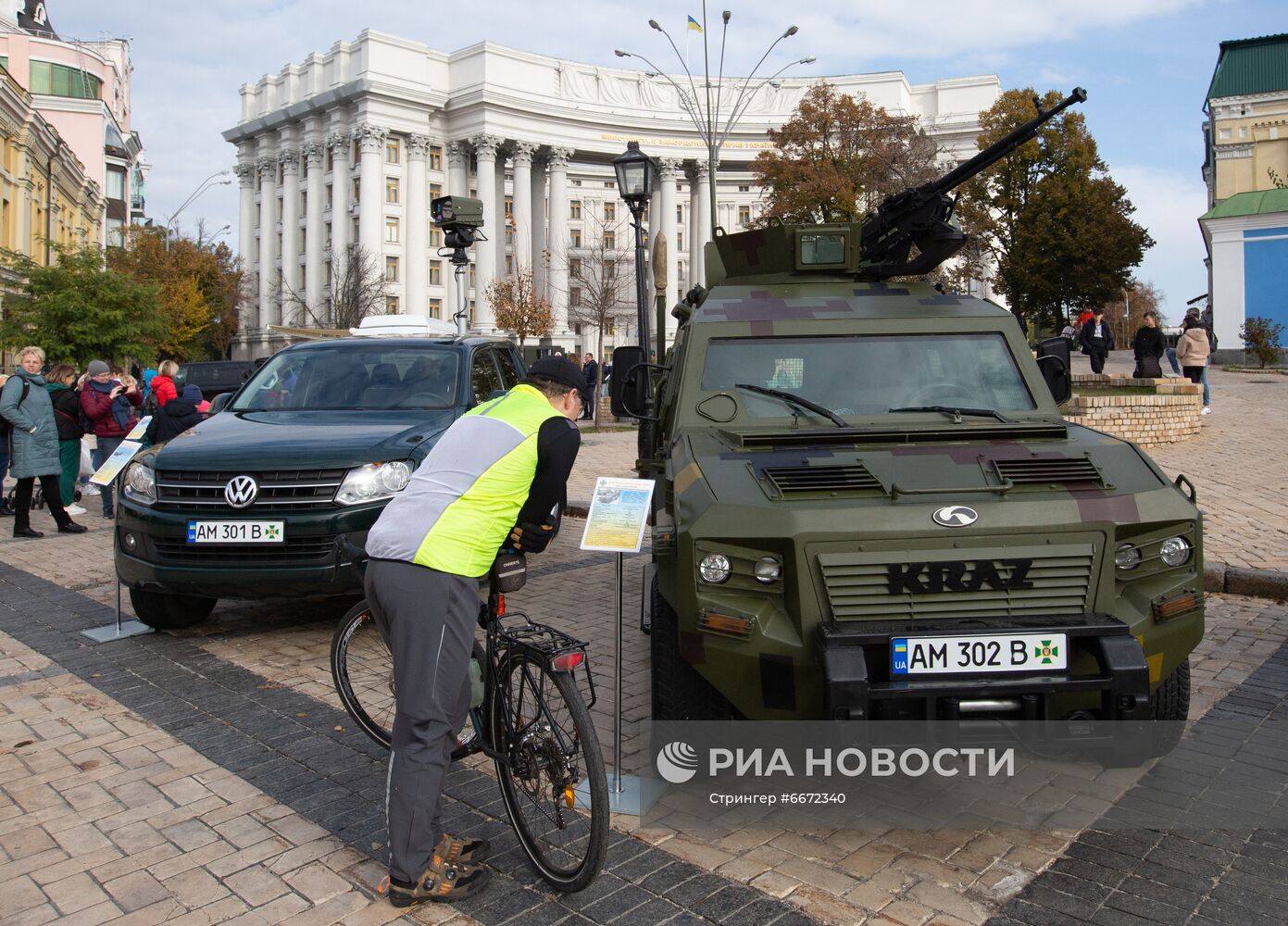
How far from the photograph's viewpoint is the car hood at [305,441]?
684 centimetres

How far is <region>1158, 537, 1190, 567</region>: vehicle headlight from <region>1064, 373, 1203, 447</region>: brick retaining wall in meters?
11.7

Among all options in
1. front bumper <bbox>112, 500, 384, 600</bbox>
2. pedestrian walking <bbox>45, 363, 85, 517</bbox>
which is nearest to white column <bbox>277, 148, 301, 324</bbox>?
pedestrian walking <bbox>45, 363, 85, 517</bbox>

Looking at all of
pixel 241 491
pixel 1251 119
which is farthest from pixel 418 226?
pixel 241 491

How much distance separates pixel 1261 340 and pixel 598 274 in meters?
49.5

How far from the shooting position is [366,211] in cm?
8544

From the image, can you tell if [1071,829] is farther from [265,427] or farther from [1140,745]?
[265,427]

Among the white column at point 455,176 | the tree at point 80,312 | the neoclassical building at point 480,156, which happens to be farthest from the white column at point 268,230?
the tree at point 80,312

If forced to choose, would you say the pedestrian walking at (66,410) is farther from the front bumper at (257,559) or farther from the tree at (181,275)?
the tree at (181,275)

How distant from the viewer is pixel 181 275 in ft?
204

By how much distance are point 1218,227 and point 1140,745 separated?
153ft

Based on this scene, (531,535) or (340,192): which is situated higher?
(340,192)

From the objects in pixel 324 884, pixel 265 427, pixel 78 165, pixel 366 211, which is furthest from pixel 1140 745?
pixel 366 211

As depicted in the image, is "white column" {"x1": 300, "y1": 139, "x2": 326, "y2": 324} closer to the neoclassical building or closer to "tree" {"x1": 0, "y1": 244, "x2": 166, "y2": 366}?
the neoclassical building

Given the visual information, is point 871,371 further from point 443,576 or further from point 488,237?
point 488,237
